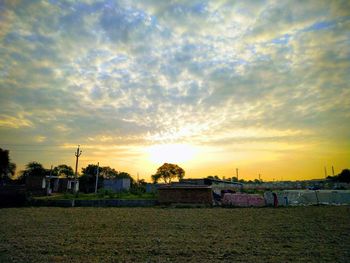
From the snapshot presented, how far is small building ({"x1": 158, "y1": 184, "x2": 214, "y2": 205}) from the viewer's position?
31.3m

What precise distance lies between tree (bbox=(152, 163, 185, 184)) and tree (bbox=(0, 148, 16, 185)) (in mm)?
45719

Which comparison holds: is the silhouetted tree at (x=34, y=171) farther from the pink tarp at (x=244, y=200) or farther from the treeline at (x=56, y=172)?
the pink tarp at (x=244, y=200)

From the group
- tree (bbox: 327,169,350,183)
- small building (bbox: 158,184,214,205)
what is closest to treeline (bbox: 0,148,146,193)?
small building (bbox: 158,184,214,205)

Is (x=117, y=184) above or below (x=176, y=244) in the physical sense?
above

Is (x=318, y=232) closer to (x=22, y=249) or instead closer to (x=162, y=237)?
(x=162, y=237)

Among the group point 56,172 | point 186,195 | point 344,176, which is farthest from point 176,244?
point 344,176

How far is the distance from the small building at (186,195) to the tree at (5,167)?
38.3 meters

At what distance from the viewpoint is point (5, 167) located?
5428 cm

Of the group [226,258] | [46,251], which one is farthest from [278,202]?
[46,251]

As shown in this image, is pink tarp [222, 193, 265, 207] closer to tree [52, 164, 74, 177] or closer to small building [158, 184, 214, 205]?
small building [158, 184, 214, 205]

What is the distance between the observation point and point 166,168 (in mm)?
92500

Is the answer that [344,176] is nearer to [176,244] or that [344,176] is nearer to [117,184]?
[117,184]

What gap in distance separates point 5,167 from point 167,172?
5093 centimetres

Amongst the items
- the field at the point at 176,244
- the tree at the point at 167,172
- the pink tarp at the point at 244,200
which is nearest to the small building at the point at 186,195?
the pink tarp at the point at 244,200
